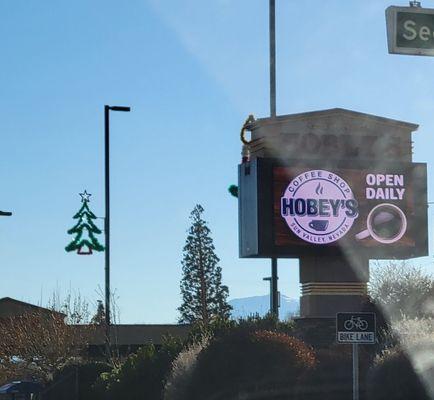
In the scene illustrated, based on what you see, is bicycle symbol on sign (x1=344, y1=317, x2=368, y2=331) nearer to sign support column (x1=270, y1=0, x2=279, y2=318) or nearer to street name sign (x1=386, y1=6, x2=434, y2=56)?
street name sign (x1=386, y1=6, x2=434, y2=56)

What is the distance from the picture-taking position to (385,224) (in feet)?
94.7

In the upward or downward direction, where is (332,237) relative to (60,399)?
upward

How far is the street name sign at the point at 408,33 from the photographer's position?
38.5 ft

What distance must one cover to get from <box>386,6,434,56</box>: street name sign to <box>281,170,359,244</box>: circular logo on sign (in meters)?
16.2

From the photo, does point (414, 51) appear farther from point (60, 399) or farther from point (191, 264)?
point (191, 264)

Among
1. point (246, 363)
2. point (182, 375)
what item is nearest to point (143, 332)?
point (182, 375)

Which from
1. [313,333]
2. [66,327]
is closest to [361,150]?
[313,333]

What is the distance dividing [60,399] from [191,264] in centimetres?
4796

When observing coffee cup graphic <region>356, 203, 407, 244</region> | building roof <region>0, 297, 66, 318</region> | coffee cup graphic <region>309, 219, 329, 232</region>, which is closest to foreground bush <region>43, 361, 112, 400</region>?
coffee cup graphic <region>309, 219, 329, 232</region>

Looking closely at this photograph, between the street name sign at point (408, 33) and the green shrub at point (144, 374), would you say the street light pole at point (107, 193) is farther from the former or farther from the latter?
the street name sign at point (408, 33)

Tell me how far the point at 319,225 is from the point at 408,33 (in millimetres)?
16558

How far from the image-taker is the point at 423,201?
29531mm

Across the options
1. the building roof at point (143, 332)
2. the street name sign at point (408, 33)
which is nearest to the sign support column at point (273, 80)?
the street name sign at point (408, 33)

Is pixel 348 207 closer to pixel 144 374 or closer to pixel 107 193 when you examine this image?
pixel 144 374
